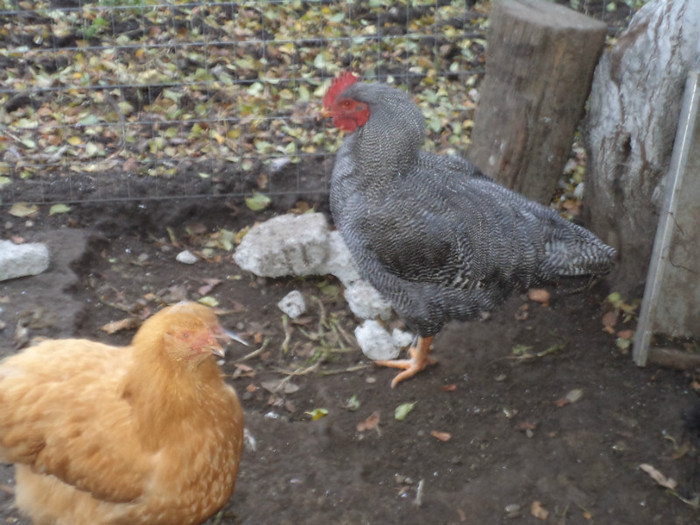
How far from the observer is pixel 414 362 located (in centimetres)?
463

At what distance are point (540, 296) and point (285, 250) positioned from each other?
1.78 m

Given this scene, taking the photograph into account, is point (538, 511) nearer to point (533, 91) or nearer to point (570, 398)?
point (570, 398)

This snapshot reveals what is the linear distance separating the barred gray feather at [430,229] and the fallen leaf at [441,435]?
24.1 inches

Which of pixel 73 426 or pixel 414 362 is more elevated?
pixel 73 426

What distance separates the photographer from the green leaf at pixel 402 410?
4.30 metres

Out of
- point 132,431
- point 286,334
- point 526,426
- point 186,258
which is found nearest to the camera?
point 132,431

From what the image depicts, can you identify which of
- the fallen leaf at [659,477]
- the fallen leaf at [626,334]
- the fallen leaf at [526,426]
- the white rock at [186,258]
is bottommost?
the white rock at [186,258]

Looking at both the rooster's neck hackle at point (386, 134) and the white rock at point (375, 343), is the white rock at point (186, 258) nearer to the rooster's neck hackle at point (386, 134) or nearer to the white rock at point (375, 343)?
the white rock at point (375, 343)

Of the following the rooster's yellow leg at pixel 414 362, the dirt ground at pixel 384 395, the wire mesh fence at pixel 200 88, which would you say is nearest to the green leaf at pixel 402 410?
the dirt ground at pixel 384 395

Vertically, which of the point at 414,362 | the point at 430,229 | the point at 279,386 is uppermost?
the point at 430,229

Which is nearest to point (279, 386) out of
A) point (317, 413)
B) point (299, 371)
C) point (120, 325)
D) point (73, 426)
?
point (299, 371)

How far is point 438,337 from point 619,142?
169 cm

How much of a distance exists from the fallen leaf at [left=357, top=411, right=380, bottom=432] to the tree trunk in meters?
1.89

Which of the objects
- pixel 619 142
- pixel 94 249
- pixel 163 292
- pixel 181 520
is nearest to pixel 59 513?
pixel 181 520
